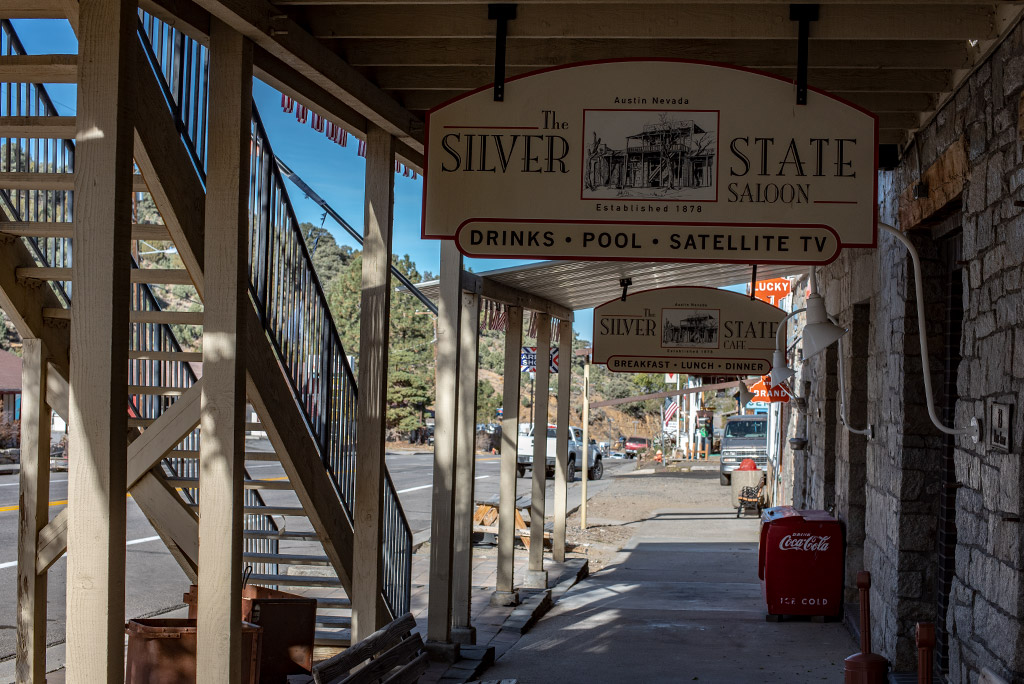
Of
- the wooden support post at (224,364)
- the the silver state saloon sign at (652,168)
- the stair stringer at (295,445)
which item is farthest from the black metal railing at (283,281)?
the the silver state saloon sign at (652,168)

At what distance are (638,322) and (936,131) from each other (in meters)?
4.47

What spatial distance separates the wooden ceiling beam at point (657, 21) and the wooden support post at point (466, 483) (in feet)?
11.8

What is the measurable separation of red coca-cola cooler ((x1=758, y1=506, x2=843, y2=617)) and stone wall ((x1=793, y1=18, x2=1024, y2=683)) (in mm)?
212

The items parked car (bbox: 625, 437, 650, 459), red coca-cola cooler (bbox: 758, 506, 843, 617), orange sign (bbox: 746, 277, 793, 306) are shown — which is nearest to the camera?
red coca-cola cooler (bbox: 758, 506, 843, 617)

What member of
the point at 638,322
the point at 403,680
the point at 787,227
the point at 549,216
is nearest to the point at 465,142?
the point at 549,216

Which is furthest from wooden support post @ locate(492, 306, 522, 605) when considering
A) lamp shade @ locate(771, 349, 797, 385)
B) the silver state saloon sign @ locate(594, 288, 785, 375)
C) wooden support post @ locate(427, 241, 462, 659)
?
lamp shade @ locate(771, 349, 797, 385)

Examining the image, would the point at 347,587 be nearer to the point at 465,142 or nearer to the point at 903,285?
the point at 465,142

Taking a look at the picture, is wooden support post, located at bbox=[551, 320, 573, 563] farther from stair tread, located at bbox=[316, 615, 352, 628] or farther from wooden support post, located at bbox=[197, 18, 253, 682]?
wooden support post, located at bbox=[197, 18, 253, 682]

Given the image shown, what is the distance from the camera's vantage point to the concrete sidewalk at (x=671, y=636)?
6.86 metres

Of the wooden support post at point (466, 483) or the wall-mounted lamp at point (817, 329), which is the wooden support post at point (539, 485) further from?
the wall-mounted lamp at point (817, 329)

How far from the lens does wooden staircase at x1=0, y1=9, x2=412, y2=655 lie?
3951 millimetres

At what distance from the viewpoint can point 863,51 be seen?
4441mm

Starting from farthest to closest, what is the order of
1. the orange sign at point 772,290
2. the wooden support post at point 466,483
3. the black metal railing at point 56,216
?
the orange sign at point 772,290 → the wooden support post at point 466,483 → the black metal railing at point 56,216

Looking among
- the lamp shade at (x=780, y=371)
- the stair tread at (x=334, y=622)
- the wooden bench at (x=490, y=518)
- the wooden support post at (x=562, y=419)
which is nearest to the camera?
the stair tread at (x=334, y=622)
